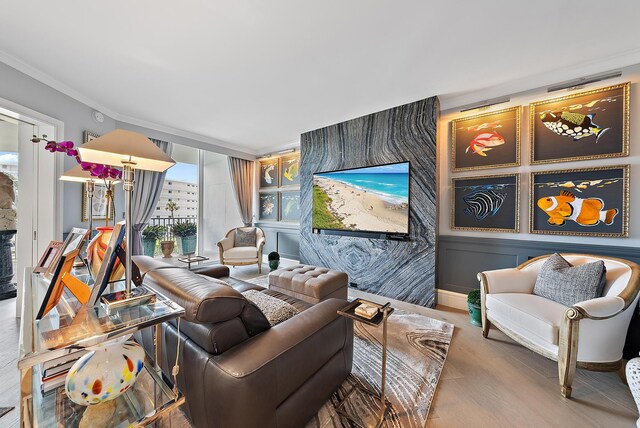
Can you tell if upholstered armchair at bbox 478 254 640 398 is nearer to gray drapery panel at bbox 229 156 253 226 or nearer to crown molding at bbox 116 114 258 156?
gray drapery panel at bbox 229 156 253 226

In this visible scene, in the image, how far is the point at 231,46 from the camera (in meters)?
2.00

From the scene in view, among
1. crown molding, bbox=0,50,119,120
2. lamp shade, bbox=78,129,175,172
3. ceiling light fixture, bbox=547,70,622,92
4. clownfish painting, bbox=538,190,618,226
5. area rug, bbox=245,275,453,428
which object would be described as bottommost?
area rug, bbox=245,275,453,428

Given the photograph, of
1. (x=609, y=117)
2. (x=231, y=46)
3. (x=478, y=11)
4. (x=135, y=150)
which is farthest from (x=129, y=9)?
(x=609, y=117)

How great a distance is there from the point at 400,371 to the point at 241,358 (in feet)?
4.47

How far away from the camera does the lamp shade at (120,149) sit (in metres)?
0.94

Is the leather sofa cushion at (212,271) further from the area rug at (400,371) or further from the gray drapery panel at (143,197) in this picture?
the gray drapery panel at (143,197)

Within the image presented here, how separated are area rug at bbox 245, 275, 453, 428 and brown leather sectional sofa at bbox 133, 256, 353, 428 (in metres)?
0.26

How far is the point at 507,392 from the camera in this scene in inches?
62.9

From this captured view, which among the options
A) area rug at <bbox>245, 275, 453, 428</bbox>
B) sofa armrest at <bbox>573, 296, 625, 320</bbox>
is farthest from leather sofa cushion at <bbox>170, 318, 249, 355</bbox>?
sofa armrest at <bbox>573, 296, 625, 320</bbox>

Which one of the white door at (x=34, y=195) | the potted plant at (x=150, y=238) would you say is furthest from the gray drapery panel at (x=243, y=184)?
the white door at (x=34, y=195)

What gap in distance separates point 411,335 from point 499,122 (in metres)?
2.60

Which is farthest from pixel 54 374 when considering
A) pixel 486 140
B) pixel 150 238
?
pixel 486 140

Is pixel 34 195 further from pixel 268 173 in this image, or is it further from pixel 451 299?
pixel 451 299

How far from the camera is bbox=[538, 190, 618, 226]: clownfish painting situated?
2213 mm
